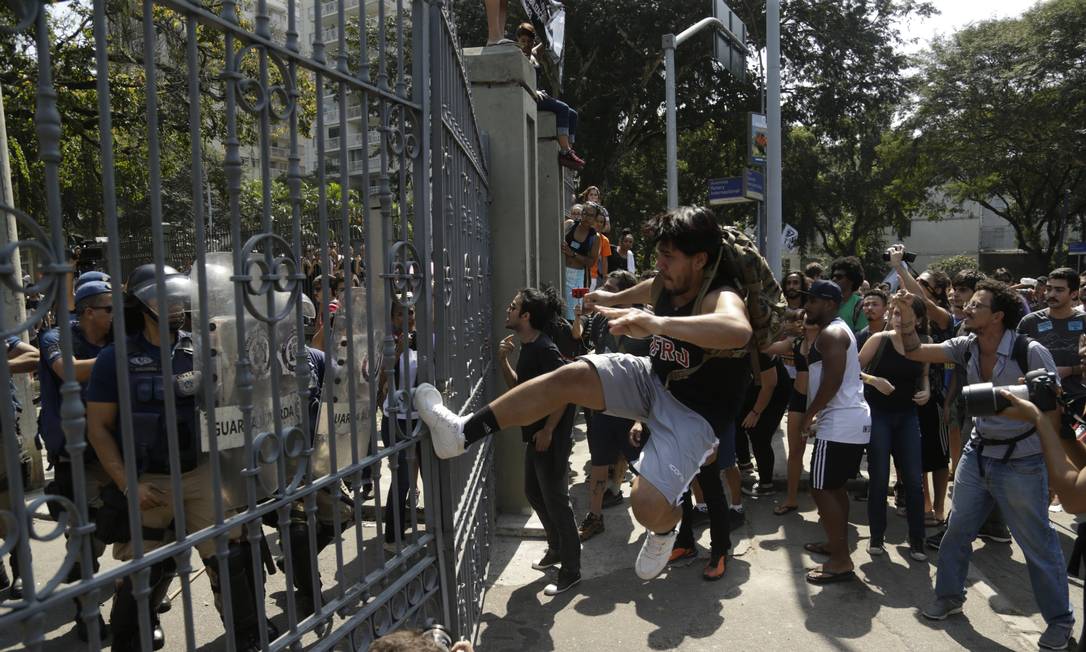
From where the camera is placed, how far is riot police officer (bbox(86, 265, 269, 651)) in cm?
330

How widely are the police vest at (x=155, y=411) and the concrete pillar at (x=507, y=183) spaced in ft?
9.25

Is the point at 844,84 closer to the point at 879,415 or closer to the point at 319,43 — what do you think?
the point at 879,415

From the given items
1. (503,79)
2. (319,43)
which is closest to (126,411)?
(319,43)

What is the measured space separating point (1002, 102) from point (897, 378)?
2264cm

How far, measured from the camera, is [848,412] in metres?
5.25

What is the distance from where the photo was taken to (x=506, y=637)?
4504mm

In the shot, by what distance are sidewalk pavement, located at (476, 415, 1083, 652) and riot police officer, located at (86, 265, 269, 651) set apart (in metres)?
1.74

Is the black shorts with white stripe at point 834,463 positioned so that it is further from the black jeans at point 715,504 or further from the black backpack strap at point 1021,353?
the black backpack strap at point 1021,353

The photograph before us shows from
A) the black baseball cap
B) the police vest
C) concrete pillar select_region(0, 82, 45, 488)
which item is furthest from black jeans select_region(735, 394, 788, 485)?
concrete pillar select_region(0, 82, 45, 488)

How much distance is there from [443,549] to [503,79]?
370 cm

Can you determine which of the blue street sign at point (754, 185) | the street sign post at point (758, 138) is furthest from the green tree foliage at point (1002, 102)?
the blue street sign at point (754, 185)

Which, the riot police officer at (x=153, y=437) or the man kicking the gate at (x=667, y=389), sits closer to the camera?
the riot police officer at (x=153, y=437)

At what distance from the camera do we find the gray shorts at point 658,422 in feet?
11.6

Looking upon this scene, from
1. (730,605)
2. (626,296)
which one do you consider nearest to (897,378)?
(730,605)
